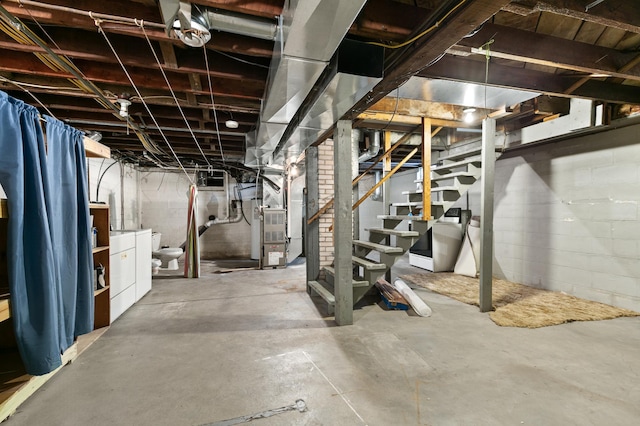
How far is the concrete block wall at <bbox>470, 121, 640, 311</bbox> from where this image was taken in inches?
121

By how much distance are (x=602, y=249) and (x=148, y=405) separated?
4723 millimetres

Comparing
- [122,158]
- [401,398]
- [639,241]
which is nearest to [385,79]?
[401,398]

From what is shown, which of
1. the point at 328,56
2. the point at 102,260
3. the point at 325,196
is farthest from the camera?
the point at 325,196

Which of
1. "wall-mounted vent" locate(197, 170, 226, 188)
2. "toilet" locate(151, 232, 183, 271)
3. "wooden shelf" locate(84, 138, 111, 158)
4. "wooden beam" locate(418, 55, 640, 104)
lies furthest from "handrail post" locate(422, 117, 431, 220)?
"wall-mounted vent" locate(197, 170, 226, 188)

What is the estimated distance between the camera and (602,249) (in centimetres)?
326

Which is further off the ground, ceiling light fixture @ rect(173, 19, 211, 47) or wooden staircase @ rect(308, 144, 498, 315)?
ceiling light fixture @ rect(173, 19, 211, 47)

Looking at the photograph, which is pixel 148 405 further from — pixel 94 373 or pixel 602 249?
pixel 602 249

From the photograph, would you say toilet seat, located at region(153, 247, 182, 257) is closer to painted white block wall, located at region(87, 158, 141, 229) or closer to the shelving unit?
painted white block wall, located at region(87, 158, 141, 229)

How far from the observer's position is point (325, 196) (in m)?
3.99

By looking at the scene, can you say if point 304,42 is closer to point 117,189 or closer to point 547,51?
point 547,51

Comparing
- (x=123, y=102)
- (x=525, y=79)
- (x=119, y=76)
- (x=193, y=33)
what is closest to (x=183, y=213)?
(x=123, y=102)

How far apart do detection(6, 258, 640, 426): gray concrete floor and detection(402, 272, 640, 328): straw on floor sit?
14 cm

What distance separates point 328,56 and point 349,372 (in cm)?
209

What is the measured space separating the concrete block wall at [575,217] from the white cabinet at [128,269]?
5288 mm
